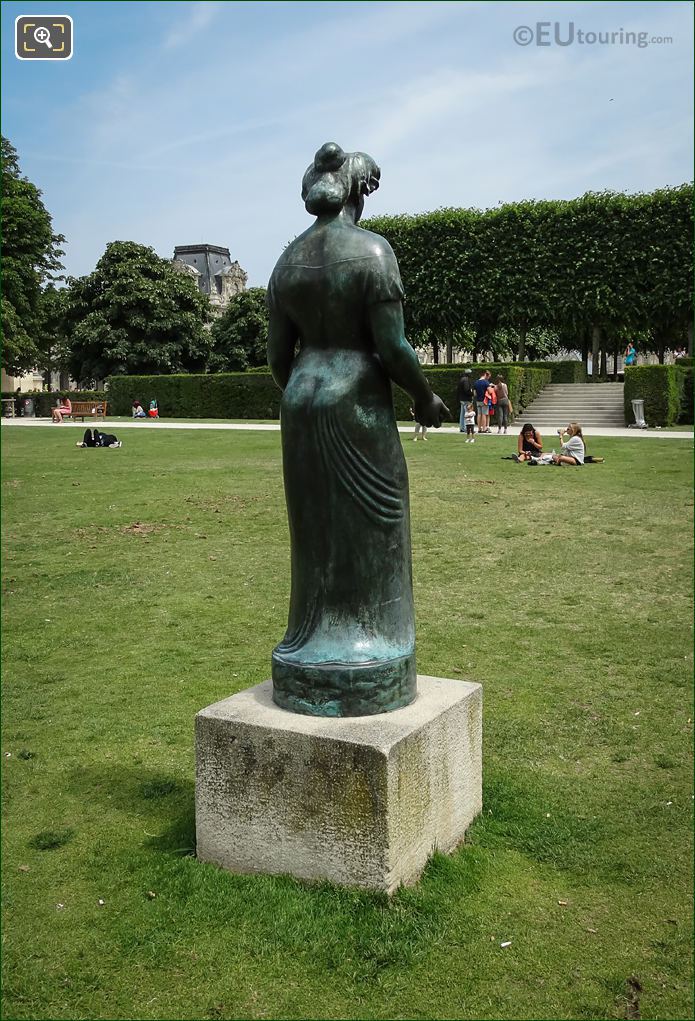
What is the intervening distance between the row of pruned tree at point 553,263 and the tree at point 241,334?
2119 centimetres

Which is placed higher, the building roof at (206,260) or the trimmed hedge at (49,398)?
the building roof at (206,260)

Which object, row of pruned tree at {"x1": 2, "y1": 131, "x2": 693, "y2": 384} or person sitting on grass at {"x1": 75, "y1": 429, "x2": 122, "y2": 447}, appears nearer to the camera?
person sitting on grass at {"x1": 75, "y1": 429, "x2": 122, "y2": 447}

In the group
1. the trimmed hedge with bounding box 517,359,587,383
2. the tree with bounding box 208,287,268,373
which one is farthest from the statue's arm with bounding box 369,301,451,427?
the tree with bounding box 208,287,268,373

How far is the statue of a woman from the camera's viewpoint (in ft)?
12.4

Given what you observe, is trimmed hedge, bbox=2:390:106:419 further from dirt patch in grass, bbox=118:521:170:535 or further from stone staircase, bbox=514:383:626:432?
dirt patch in grass, bbox=118:521:170:535

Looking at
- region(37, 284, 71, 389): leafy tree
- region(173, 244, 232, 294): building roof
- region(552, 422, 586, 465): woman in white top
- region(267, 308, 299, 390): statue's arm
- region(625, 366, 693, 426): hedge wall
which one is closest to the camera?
region(267, 308, 299, 390): statue's arm

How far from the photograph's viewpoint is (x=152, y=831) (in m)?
4.60

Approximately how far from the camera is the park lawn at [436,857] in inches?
137

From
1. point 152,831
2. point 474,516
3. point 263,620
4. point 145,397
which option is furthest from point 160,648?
point 145,397

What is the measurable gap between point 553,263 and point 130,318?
986 inches

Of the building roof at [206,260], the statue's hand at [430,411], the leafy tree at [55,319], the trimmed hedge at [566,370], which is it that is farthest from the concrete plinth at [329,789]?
the building roof at [206,260]

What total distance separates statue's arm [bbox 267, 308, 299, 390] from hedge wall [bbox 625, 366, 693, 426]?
926 inches

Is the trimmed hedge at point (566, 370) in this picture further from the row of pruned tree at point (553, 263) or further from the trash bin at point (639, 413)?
the trash bin at point (639, 413)

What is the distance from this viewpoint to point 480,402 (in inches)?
958
